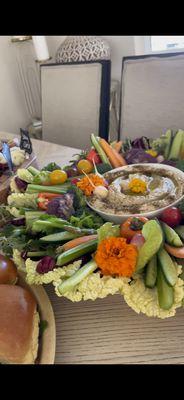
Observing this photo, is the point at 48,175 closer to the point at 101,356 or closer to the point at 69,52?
the point at 101,356

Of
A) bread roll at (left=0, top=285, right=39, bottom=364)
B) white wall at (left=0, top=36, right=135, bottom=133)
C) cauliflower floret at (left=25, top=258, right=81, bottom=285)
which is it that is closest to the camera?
bread roll at (left=0, top=285, right=39, bottom=364)

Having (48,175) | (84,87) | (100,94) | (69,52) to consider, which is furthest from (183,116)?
(69,52)

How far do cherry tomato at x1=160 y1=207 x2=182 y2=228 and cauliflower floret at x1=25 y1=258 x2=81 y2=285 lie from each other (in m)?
0.23

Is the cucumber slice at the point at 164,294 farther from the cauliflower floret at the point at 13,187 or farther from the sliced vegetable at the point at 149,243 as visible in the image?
the cauliflower floret at the point at 13,187

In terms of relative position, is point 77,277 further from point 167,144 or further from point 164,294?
point 167,144

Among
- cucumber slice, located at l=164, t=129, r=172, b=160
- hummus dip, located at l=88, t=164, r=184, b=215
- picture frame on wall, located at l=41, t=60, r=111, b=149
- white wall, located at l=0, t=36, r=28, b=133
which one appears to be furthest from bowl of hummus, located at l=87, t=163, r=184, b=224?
white wall, located at l=0, t=36, r=28, b=133

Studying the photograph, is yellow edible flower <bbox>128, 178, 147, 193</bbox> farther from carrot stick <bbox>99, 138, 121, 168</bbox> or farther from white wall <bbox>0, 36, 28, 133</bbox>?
white wall <bbox>0, 36, 28, 133</bbox>

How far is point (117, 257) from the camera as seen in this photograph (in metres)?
0.59

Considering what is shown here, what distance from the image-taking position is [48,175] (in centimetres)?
103

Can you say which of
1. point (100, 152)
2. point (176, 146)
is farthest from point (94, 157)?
point (176, 146)

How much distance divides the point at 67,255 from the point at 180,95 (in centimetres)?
106

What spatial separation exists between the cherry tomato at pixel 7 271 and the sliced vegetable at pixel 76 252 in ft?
0.37

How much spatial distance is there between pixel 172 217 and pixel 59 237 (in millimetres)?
256

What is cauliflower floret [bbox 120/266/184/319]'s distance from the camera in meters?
0.56
